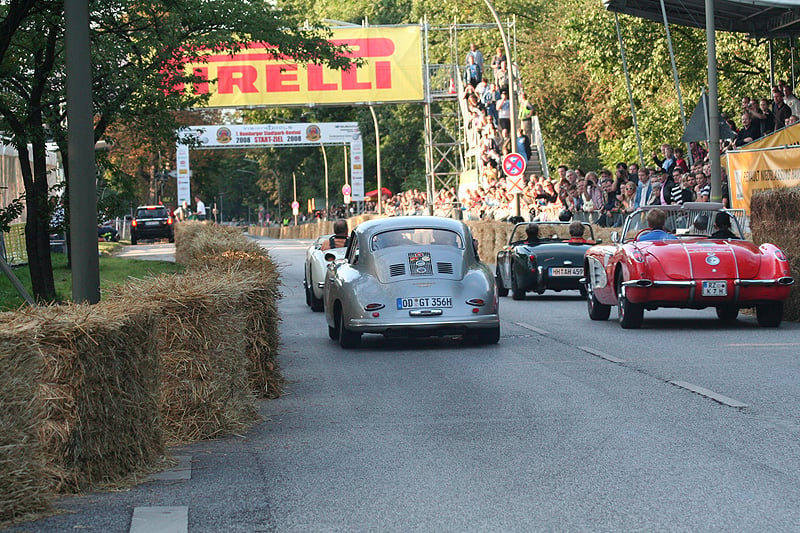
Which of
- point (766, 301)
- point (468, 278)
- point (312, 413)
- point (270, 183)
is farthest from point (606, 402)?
point (270, 183)

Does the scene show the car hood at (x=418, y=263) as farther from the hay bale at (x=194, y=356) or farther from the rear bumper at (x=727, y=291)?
the hay bale at (x=194, y=356)

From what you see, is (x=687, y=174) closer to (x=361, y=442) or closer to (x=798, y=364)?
(x=798, y=364)

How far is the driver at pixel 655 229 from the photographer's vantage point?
16.6 metres

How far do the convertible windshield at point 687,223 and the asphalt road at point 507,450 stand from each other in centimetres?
361

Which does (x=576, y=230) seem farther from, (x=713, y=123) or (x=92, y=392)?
(x=92, y=392)

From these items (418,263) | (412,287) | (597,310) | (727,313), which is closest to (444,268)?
(418,263)

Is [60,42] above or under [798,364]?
above

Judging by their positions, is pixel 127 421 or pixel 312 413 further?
pixel 312 413

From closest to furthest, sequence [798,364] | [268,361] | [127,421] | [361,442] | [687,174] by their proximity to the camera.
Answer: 1. [127,421]
2. [361,442]
3. [268,361]
4. [798,364]
5. [687,174]

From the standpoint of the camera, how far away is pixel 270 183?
12094cm

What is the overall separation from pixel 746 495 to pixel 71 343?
3452mm

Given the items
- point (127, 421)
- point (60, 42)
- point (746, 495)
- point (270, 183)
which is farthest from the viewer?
point (270, 183)

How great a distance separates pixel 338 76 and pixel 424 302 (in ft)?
136

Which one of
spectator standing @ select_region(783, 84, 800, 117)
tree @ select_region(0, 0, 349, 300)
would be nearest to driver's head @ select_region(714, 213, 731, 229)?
tree @ select_region(0, 0, 349, 300)
